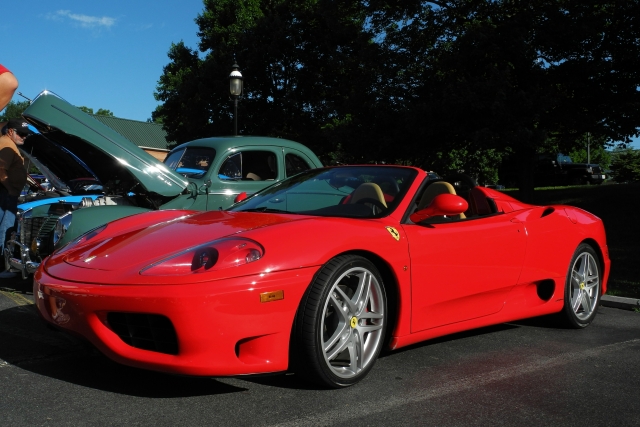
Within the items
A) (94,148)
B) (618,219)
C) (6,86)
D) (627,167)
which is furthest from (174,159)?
(627,167)

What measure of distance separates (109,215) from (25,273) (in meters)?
0.98

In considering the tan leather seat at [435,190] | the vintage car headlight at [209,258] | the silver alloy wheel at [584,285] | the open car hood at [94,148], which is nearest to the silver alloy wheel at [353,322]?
the vintage car headlight at [209,258]

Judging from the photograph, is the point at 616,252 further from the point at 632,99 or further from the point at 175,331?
the point at 175,331

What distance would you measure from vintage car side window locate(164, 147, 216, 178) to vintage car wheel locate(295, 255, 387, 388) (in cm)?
445

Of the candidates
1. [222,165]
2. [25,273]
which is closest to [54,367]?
[25,273]

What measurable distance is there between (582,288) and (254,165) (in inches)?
165

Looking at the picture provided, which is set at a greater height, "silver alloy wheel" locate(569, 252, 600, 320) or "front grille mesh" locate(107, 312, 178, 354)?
"front grille mesh" locate(107, 312, 178, 354)

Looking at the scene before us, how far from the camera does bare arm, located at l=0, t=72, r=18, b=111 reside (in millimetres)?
4051

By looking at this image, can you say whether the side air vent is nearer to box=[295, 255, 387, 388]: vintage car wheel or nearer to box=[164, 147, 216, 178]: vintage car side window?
box=[295, 255, 387, 388]: vintage car wheel

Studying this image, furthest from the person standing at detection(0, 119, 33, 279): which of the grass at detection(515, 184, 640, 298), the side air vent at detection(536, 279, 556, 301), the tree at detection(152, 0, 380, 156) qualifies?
the tree at detection(152, 0, 380, 156)

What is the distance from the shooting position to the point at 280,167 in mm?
8250

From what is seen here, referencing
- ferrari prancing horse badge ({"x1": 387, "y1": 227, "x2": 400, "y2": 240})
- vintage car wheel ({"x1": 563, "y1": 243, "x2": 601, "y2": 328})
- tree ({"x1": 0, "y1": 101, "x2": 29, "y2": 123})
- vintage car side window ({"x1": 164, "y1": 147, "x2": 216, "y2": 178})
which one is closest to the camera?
ferrari prancing horse badge ({"x1": 387, "y1": 227, "x2": 400, "y2": 240})

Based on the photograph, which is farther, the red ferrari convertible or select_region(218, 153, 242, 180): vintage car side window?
select_region(218, 153, 242, 180): vintage car side window

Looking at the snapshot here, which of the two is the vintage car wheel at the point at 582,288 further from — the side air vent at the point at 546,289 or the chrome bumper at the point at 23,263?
the chrome bumper at the point at 23,263
